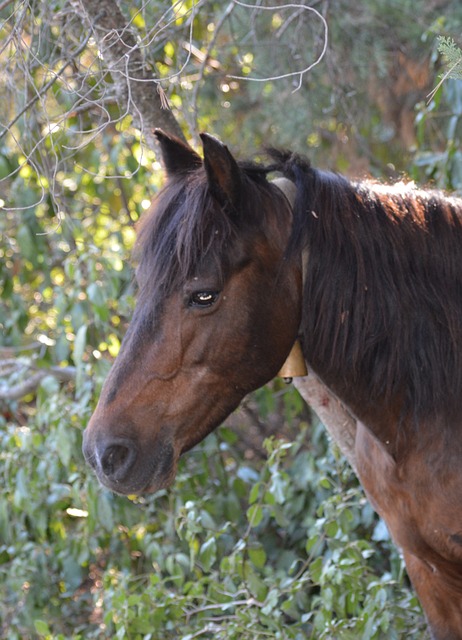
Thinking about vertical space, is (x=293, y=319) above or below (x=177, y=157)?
below

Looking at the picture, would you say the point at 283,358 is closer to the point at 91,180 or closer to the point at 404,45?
the point at 91,180

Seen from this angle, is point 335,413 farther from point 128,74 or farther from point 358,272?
point 128,74

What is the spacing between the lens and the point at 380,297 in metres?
2.13

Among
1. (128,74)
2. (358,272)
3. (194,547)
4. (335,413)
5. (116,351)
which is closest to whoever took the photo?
(358,272)

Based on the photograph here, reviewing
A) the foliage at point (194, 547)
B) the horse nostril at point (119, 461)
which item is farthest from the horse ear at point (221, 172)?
the foliage at point (194, 547)

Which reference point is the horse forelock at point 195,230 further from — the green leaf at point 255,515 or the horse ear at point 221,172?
the green leaf at point 255,515

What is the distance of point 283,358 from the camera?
2.16m

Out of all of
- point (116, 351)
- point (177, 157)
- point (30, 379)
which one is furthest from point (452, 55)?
point (30, 379)

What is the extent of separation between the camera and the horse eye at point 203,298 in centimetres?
205

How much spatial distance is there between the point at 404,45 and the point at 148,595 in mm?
3812

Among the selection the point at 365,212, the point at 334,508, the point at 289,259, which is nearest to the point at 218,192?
the point at 289,259

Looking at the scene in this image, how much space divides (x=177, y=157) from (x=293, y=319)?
558 millimetres

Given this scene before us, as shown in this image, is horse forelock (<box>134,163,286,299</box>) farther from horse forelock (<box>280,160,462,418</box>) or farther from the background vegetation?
the background vegetation

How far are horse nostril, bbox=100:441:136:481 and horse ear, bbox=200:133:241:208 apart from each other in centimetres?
65
